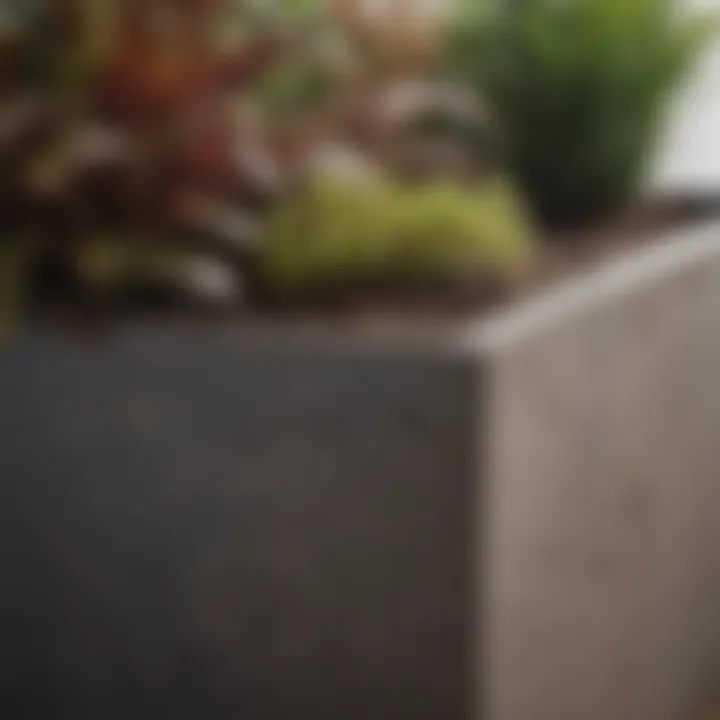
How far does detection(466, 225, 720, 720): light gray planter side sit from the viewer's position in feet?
3.14

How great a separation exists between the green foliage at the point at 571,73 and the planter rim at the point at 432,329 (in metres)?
0.29

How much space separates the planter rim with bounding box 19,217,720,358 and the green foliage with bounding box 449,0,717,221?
29 centimetres

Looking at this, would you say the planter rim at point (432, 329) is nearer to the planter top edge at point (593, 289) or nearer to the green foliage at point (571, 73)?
the planter top edge at point (593, 289)

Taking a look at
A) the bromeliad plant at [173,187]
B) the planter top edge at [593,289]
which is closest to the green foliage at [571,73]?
the planter top edge at [593,289]

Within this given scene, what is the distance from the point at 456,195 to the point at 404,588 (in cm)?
29

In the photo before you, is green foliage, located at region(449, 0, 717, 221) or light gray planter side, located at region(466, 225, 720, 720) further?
green foliage, located at region(449, 0, 717, 221)

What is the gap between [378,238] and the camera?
107 cm

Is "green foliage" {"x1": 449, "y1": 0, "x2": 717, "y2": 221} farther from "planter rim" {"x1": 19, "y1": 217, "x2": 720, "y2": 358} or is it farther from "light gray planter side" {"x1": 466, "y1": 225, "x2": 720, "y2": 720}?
"planter rim" {"x1": 19, "y1": 217, "x2": 720, "y2": 358}

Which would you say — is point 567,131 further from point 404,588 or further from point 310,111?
point 404,588

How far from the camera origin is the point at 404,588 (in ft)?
3.13

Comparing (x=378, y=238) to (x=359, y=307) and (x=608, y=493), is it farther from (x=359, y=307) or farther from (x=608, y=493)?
(x=608, y=493)

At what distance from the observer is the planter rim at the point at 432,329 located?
0.93 meters

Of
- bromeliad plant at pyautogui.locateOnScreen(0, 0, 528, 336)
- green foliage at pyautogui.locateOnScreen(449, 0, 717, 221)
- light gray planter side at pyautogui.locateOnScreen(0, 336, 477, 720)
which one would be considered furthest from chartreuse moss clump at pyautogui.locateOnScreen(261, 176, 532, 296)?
green foliage at pyautogui.locateOnScreen(449, 0, 717, 221)

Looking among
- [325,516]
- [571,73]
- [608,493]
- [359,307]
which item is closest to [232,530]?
[325,516]
